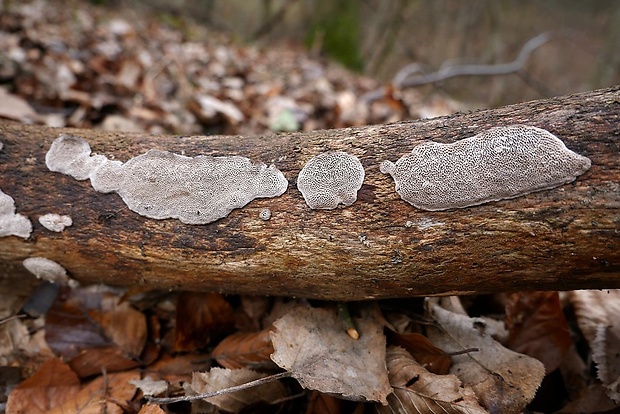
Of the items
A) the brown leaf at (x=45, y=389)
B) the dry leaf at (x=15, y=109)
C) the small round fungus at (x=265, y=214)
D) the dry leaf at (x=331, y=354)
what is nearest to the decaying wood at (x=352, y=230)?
the small round fungus at (x=265, y=214)

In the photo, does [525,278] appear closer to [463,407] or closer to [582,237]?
[582,237]

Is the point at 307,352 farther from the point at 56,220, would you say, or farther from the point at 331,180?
the point at 56,220

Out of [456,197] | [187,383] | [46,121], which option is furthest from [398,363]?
[46,121]

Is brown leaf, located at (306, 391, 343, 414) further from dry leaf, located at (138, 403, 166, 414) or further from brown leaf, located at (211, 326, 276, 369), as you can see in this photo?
dry leaf, located at (138, 403, 166, 414)

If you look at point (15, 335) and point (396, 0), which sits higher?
point (396, 0)

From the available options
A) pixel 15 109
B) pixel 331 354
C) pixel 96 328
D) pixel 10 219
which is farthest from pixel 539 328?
pixel 15 109

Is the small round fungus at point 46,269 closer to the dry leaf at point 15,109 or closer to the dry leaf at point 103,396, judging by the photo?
the dry leaf at point 103,396
